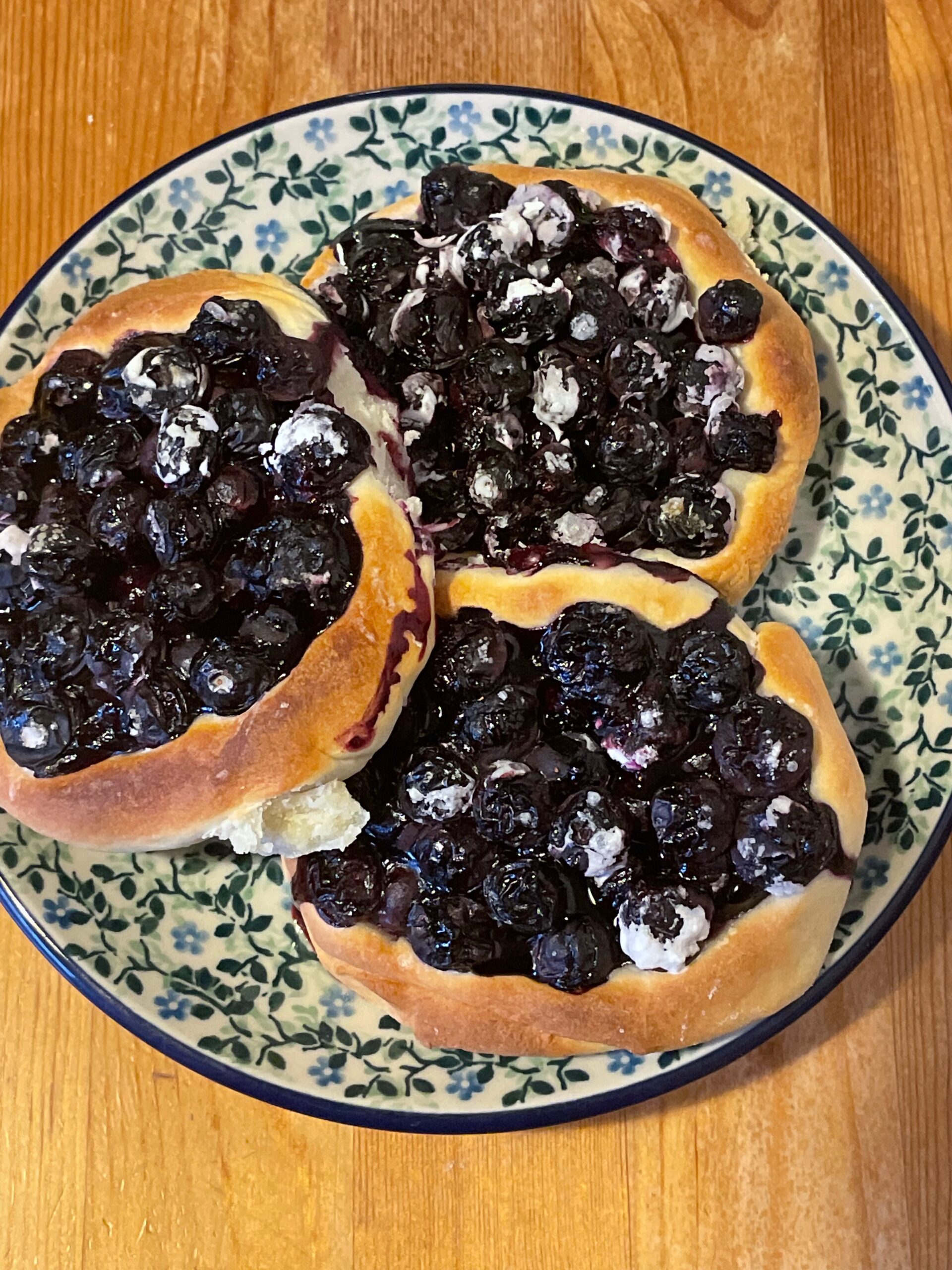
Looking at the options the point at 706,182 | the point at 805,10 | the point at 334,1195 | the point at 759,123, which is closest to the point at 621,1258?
the point at 334,1195

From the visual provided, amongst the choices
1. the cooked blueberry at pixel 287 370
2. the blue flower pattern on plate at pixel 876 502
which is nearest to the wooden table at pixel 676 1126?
the blue flower pattern on plate at pixel 876 502

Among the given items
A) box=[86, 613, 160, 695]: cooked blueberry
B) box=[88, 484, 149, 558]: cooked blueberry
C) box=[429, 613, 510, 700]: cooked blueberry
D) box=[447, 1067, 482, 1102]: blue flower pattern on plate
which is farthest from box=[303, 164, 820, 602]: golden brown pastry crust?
box=[447, 1067, 482, 1102]: blue flower pattern on plate

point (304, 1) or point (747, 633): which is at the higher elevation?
point (304, 1)

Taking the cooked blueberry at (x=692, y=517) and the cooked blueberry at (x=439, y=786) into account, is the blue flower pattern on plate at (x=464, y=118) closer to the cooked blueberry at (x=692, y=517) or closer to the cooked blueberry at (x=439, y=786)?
the cooked blueberry at (x=692, y=517)

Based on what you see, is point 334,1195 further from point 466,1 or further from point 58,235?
point 466,1

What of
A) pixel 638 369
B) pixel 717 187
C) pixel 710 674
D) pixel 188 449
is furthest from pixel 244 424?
pixel 717 187

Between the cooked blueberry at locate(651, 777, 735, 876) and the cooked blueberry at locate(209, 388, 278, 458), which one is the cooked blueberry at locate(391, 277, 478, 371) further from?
the cooked blueberry at locate(651, 777, 735, 876)
